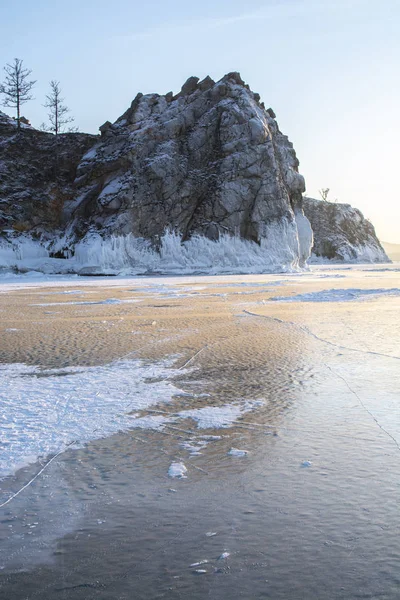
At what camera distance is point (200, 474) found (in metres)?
2.99

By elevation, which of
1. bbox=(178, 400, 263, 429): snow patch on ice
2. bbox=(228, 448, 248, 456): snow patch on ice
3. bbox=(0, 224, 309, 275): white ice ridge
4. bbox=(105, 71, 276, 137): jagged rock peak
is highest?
bbox=(105, 71, 276, 137): jagged rock peak

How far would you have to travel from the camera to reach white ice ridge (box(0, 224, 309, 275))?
38750 mm

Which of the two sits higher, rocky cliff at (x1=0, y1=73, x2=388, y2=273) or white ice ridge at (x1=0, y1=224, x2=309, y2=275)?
rocky cliff at (x1=0, y1=73, x2=388, y2=273)

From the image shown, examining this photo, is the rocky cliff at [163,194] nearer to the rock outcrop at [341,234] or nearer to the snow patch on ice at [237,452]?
the rock outcrop at [341,234]

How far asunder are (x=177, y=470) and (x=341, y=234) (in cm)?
8693

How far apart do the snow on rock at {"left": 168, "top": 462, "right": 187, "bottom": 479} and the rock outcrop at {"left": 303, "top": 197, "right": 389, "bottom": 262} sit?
81.6 metres

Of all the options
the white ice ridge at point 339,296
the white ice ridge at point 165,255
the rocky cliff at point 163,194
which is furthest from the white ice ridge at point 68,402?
the rocky cliff at point 163,194

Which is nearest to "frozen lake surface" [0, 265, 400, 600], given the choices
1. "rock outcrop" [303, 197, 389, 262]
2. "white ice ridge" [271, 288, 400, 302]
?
"white ice ridge" [271, 288, 400, 302]

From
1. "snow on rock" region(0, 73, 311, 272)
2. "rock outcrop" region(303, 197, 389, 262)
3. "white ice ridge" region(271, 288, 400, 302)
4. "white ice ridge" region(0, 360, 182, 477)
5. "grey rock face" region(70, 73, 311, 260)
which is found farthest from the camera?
"rock outcrop" region(303, 197, 389, 262)

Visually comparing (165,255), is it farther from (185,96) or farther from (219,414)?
Answer: (219,414)

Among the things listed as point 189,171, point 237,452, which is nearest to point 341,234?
point 189,171

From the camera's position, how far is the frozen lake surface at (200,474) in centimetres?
204

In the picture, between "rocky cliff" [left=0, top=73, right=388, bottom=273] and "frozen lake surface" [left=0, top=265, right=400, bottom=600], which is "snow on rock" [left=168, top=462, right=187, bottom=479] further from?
"rocky cliff" [left=0, top=73, right=388, bottom=273]

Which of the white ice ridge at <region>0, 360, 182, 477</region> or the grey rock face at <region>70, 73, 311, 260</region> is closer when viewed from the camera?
the white ice ridge at <region>0, 360, 182, 477</region>
